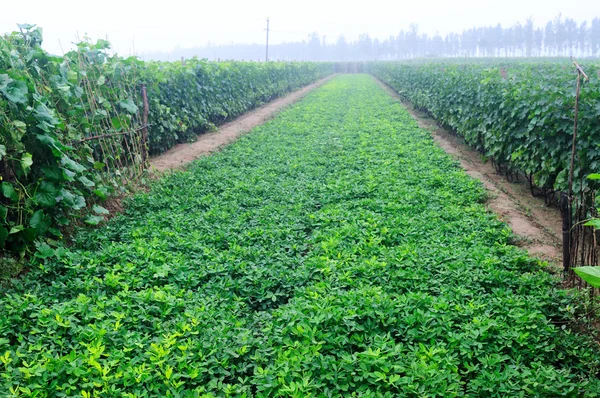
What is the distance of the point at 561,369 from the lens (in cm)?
339

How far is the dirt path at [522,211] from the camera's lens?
5.51 meters

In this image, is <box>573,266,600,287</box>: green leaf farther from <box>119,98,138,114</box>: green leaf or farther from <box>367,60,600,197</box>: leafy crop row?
<box>119,98,138,114</box>: green leaf

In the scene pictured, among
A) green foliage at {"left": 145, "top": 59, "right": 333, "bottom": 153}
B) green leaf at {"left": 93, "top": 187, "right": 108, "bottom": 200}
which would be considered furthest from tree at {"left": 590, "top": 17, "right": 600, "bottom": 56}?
green leaf at {"left": 93, "top": 187, "right": 108, "bottom": 200}

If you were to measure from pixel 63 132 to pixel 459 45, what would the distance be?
162451mm

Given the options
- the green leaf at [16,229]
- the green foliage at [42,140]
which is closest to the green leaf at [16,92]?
the green foliage at [42,140]

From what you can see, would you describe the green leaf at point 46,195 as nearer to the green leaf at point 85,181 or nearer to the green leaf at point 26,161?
the green leaf at point 26,161

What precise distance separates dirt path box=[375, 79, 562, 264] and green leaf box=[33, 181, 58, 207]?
5320 mm

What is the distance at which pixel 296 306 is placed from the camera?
4051 mm

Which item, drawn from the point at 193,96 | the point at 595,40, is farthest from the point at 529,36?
the point at 193,96

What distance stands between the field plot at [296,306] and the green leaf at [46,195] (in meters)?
0.63

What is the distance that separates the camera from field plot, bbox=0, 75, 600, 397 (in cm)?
Result: 315

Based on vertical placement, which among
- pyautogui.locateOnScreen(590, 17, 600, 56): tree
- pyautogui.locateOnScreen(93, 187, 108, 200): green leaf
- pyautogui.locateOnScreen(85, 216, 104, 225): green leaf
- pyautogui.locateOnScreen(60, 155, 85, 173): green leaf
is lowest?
pyautogui.locateOnScreen(85, 216, 104, 225): green leaf

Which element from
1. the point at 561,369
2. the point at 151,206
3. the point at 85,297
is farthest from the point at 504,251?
the point at 151,206

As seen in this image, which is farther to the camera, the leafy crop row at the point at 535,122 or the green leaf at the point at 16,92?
the leafy crop row at the point at 535,122
